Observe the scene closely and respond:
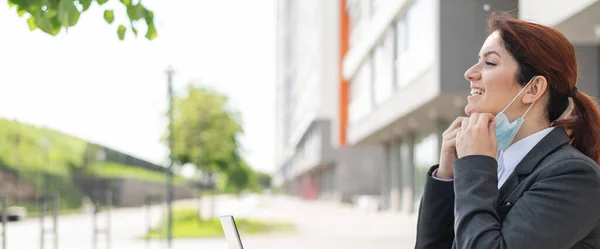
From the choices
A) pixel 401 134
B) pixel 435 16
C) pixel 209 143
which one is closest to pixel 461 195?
pixel 435 16

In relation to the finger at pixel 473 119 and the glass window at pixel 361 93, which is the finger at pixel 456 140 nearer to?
the finger at pixel 473 119

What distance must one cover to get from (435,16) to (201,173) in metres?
17.1

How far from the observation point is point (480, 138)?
6.88 feet

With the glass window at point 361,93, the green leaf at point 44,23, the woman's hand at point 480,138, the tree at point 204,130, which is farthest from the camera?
the glass window at point 361,93

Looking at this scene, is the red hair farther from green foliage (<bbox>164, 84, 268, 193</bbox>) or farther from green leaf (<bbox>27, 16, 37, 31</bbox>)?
green foliage (<bbox>164, 84, 268, 193</bbox>)

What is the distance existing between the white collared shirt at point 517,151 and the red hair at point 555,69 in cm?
8

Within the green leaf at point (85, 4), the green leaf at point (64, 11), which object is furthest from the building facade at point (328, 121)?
the green leaf at point (64, 11)

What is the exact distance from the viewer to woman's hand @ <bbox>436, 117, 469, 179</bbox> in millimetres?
2266

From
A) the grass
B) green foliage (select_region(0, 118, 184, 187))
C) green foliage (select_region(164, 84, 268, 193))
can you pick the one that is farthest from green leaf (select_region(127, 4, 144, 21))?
green foliage (select_region(0, 118, 184, 187))

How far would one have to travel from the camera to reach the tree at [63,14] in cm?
500

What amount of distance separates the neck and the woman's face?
64mm

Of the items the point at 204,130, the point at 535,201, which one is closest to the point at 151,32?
the point at 535,201

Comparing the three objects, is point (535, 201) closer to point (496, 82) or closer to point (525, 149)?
point (525, 149)

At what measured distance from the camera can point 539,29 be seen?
212cm
